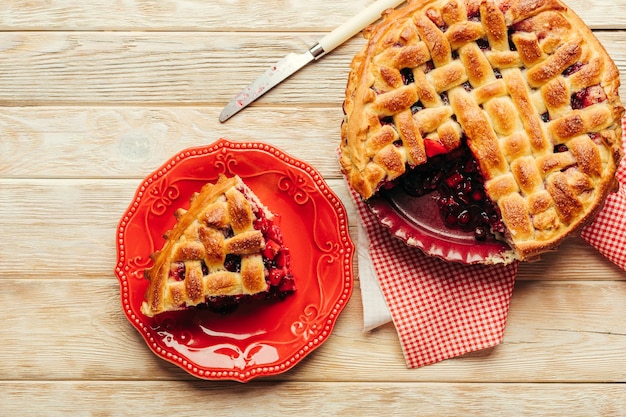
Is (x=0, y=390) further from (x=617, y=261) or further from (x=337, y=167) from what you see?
(x=617, y=261)

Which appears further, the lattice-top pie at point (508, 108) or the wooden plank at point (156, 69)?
the wooden plank at point (156, 69)

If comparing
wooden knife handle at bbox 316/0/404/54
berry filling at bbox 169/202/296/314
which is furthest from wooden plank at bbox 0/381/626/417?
wooden knife handle at bbox 316/0/404/54

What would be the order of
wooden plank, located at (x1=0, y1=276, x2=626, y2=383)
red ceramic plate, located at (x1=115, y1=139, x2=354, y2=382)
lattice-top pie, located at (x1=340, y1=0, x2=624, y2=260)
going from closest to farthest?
lattice-top pie, located at (x1=340, y1=0, x2=624, y2=260) < red ceramic plate, located at (x1=115, y1=139, x2=354, y2=382) < wooden plank, located at (x1=0, y1=276, x2=626, y2=383)

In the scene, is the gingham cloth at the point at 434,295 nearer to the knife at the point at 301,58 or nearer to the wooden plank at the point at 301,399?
the wooden plank at the point at 301,399

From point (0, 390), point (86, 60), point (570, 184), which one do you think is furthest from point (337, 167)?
point (0, 390)

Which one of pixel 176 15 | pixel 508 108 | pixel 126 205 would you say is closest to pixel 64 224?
pixel 126 205

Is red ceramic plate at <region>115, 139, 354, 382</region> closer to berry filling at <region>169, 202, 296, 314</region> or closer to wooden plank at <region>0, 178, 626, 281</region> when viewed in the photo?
berry filling at <region>169, 202, 296, 314</region>

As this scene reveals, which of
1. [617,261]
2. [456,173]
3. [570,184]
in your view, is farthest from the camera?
[617,261]

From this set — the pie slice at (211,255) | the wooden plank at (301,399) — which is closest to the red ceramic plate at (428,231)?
the pie slice at (211,255)
